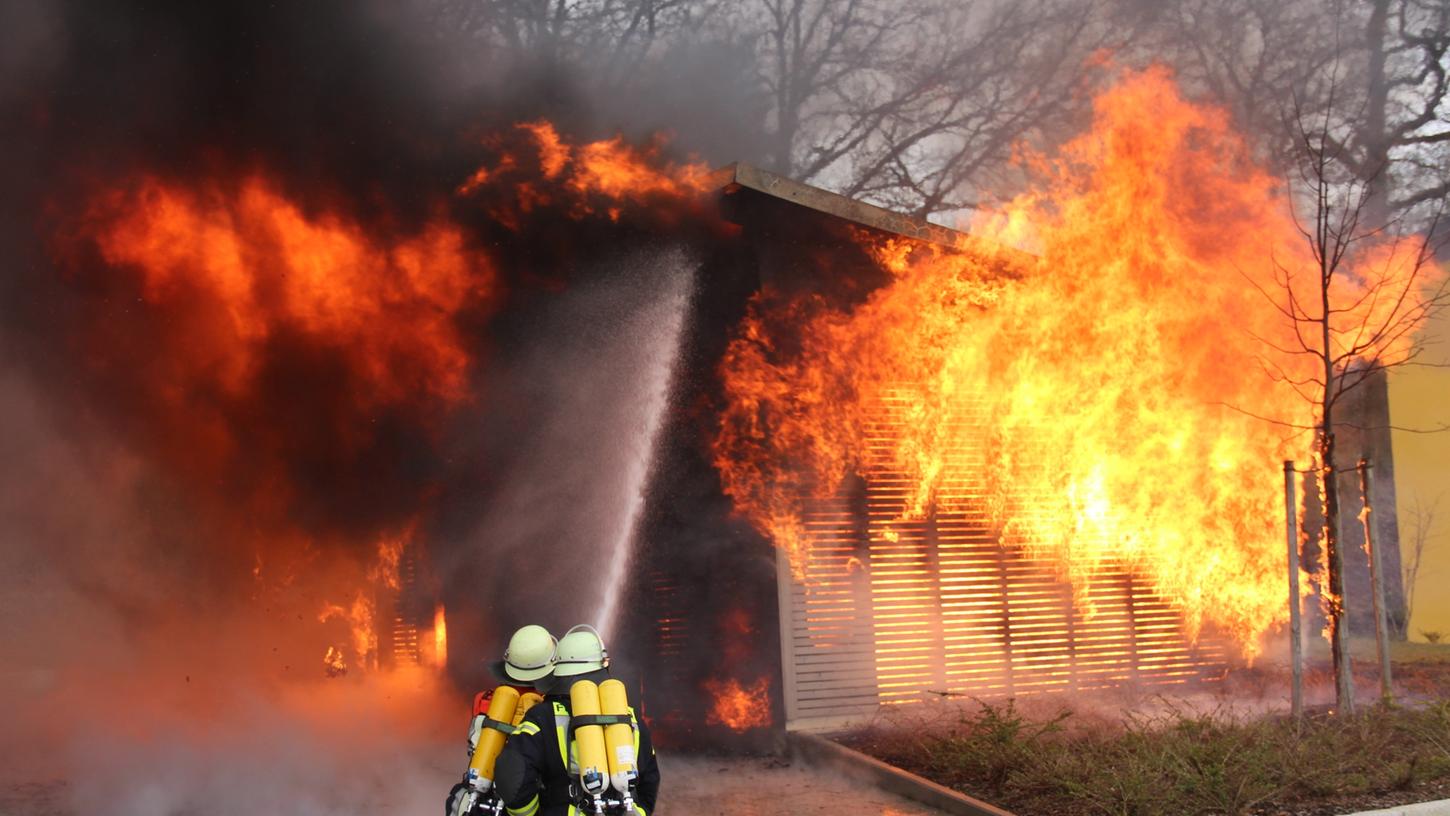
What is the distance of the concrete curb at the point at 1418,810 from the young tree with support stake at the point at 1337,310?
2.48 m

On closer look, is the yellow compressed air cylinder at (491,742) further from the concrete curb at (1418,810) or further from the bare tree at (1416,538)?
the bare tree at (1416,538)

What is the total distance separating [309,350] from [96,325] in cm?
208

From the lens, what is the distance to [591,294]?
11320 millimetres

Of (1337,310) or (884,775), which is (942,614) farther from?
(1337,310)

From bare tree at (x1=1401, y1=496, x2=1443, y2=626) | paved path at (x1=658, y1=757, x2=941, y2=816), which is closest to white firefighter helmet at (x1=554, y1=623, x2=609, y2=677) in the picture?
paved path at (x1=658, y1=757, x2=941, y2=816)

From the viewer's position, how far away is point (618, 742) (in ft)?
14.8

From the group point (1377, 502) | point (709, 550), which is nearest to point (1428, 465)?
point (1377, 502)

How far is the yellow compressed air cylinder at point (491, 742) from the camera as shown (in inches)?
191

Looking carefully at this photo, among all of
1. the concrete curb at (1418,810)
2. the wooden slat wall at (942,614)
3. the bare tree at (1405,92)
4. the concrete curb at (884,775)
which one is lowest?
Answer: the concrete curb at (884,775)

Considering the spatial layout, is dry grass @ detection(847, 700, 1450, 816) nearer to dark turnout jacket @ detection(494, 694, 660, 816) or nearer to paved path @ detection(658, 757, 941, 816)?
paved path @ detection(658, 757, 941, 816)

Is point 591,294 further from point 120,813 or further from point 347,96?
point 120,813

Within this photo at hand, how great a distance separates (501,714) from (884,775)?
4681 millimetres

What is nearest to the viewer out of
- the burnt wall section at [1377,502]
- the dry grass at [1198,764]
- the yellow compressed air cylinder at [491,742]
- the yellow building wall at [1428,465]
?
the yellow compressed air cylinder at [491,742]

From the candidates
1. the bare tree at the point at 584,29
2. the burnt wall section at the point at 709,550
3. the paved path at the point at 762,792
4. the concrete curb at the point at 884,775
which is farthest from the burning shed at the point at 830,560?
the bare tree at the point at 584,29
